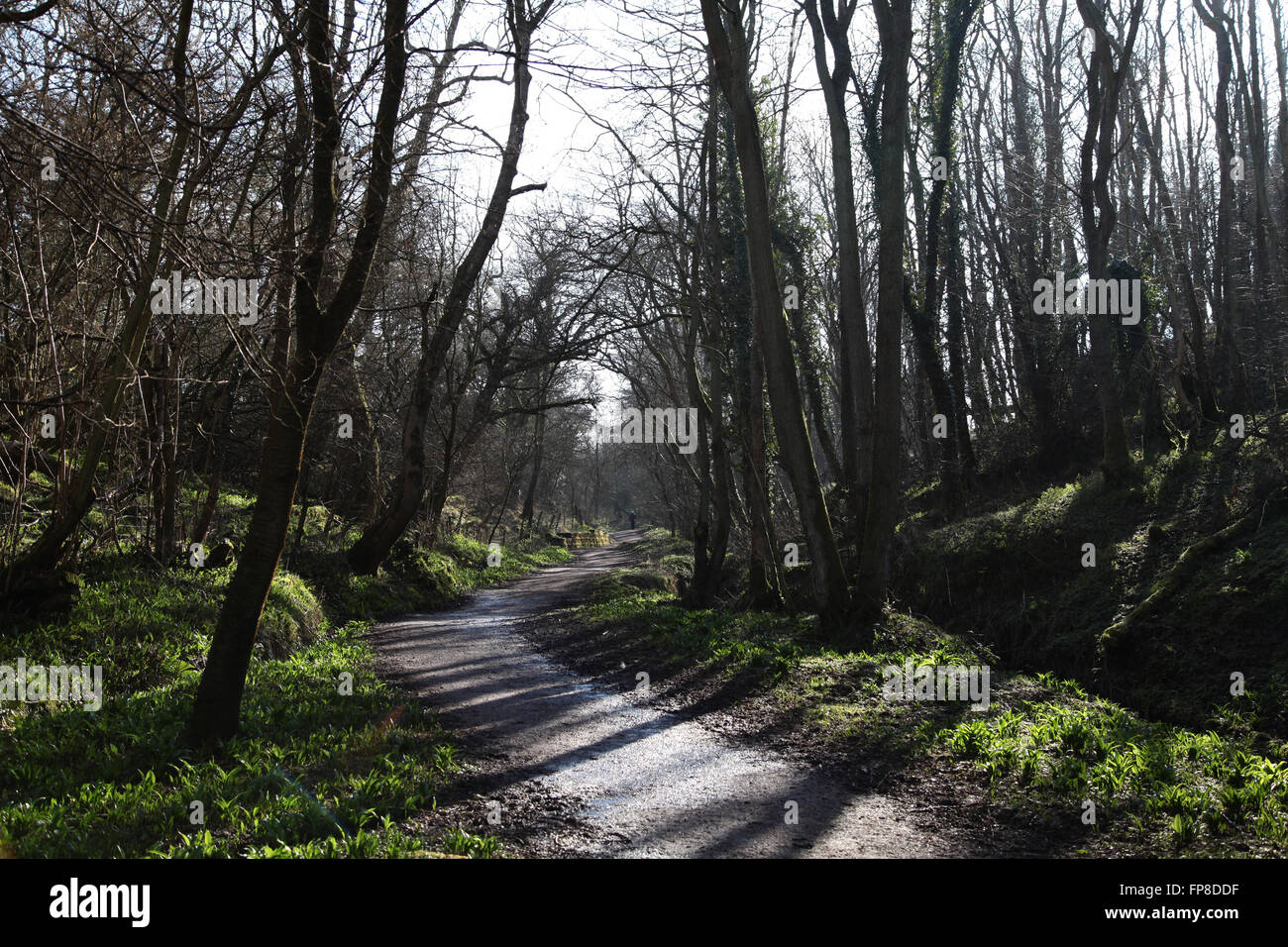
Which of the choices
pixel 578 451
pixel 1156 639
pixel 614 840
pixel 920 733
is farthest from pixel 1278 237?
pixel 578 451

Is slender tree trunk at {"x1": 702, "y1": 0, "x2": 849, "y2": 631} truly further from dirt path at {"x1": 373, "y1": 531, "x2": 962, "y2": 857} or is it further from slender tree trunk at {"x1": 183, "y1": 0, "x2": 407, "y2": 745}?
slender tree trunk at {"x1": 183, "y1": 0, "x2": 407, "y2": 745}

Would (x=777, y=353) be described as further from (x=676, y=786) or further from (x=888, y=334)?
(x=676, y=786)

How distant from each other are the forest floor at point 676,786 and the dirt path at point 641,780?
13 millimetres

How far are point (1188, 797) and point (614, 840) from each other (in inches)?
129

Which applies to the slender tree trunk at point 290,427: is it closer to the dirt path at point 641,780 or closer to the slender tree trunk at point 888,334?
the dirt path at point 641,780

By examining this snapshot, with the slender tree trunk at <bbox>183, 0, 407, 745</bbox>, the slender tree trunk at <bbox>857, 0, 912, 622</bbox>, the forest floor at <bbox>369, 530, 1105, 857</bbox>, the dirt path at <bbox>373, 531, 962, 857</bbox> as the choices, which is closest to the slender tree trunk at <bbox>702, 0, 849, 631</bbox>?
the slender tree trunk at <bbox>857, 0, 912, 622</bbox>

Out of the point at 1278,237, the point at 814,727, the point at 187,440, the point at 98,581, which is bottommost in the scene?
the point at 814,727

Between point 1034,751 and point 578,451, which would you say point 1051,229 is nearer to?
point 1034,751

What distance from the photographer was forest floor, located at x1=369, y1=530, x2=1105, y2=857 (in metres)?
Result: 4.52

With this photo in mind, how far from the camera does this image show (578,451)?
57438 mm

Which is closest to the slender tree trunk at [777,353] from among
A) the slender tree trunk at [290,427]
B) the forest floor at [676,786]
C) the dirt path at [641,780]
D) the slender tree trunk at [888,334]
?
the slender tree trunk at [888,334]
